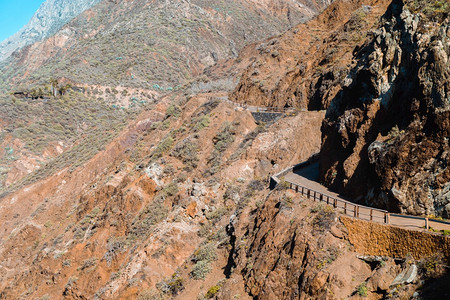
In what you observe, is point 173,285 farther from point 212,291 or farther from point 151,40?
point 151,40

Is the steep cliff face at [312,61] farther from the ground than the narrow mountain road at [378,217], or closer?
closer

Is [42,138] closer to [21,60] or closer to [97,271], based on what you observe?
[97,271]

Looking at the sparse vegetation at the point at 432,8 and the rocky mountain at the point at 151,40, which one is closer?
the sparse vegetation at the point at 432,8

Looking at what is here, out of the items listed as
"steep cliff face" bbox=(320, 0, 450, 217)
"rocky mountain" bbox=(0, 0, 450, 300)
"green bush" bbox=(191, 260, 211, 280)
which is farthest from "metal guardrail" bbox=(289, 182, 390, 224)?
"green bush" bbox=(191, 260, 211, 280)

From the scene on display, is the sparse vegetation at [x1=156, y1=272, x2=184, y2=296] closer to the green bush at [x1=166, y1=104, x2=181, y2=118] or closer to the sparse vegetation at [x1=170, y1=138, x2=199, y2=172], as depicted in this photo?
the sparse vegetation at [x1=170, y1=138, x2=199, y2=172]

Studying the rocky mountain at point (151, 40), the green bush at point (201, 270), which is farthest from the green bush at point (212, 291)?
the rocky mountain at point (151, 40)

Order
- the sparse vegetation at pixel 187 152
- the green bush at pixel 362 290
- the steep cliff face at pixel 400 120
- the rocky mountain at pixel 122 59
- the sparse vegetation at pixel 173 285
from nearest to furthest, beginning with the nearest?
1. the green bush at pixel 362 290
2. the steep cliff face at pixel 400 120
3. the sparse vegetation at pixel 173 285
4. the sparse vegetation at pixel 187 152
5. the rocky mountain at pixel 122 59

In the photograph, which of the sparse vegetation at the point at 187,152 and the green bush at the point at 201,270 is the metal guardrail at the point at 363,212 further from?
the sparse vegetation at the point at 187,152

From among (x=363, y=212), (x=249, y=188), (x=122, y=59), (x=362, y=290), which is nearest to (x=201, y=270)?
(x=249, y=188)
